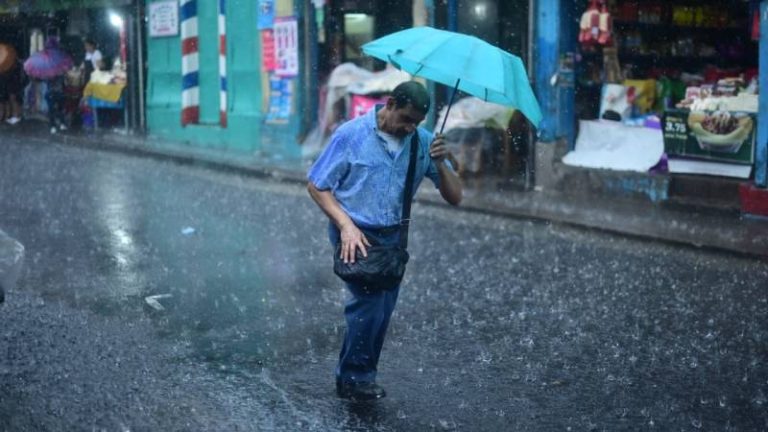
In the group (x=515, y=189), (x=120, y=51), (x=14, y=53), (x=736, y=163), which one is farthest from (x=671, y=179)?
(x=14, y=53)

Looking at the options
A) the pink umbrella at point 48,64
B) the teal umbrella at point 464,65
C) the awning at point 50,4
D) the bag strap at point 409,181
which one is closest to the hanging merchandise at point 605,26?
the teal umbrella at point 464,65

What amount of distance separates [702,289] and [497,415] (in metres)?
3.71

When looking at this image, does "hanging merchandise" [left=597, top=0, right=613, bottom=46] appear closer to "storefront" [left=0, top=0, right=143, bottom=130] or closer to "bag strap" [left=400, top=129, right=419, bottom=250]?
"bag strap" [left=400, top=129, right=419, bottom=250]

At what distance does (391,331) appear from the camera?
22.9 ft

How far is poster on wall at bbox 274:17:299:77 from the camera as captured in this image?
18828mm

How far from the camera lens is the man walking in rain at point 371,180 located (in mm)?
5059

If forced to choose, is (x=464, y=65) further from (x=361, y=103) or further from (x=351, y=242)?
(x=361, y=103)

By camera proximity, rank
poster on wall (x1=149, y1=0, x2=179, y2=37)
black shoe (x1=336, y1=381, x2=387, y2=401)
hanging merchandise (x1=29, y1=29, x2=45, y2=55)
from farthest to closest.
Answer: hanging merchandise (x1=29, y1=29, x2=45, y2=55), poster on wall (x1=149, y1=0, x2=179, y2=37), black shoe (x1=336, y1=381, x2=387, y2=401)

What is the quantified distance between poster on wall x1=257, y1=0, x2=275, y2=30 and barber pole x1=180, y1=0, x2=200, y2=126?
2498mm

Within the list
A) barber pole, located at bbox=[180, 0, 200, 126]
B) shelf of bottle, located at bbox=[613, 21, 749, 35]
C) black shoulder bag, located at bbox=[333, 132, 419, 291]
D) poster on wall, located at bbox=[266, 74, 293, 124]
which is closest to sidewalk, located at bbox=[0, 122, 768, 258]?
poster on wall, located at bbox=[266, 74, 293, 124]

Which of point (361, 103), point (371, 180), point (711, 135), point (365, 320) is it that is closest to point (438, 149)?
point (371, 180)

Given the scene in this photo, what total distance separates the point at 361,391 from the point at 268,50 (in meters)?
14.8

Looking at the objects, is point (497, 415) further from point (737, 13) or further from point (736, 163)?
point (737, 13)

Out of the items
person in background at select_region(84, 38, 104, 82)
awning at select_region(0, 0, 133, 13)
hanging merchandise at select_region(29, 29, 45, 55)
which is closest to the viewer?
awning at select_region(0, 0, 133, 13)
